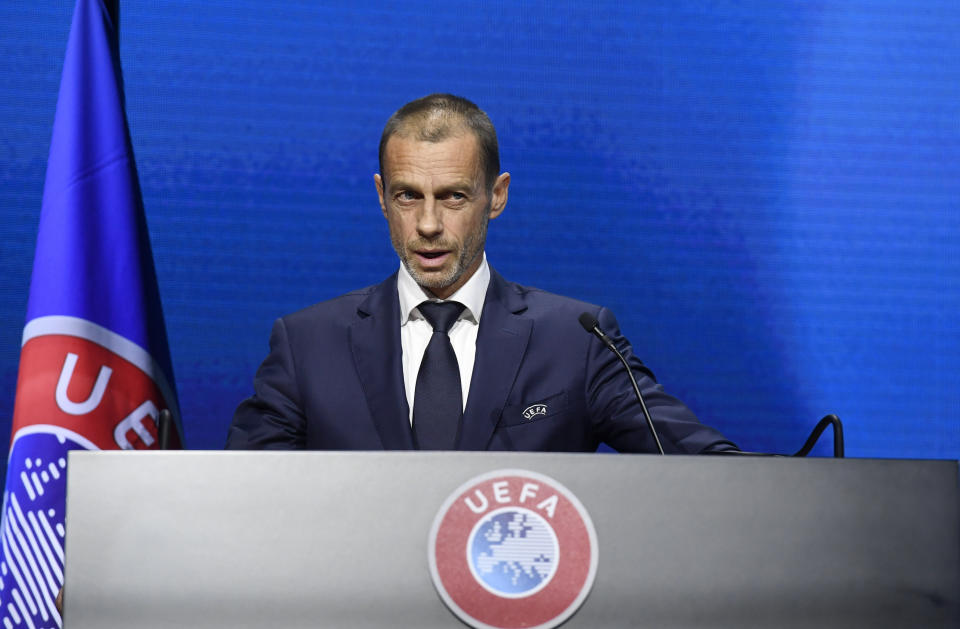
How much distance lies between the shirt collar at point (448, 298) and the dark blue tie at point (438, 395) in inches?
2.2

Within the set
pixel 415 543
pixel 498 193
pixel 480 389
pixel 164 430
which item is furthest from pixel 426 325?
pixel 415 543

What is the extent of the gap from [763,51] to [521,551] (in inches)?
75.6

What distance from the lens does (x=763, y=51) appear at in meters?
2.48

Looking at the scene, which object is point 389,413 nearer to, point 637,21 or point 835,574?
point 835,574

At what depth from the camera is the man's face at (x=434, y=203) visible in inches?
60.5

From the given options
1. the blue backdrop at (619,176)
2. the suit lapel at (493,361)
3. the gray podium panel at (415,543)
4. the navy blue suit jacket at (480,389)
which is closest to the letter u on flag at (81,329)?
the blue backdrop at (619,176)

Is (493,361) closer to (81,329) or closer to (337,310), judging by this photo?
(337,310)

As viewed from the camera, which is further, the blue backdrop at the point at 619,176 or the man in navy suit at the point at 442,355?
the blue backdrop at the point at 619,176

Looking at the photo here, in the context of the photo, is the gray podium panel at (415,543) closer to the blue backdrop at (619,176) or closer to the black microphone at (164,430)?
the black microphone at (164,430)

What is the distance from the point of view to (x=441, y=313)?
153cm

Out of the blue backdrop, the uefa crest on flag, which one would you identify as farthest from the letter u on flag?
the uefa crest on flag

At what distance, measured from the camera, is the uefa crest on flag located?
863mm

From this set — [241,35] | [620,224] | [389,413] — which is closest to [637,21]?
[620,224]

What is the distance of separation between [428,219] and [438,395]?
0.27 metres
